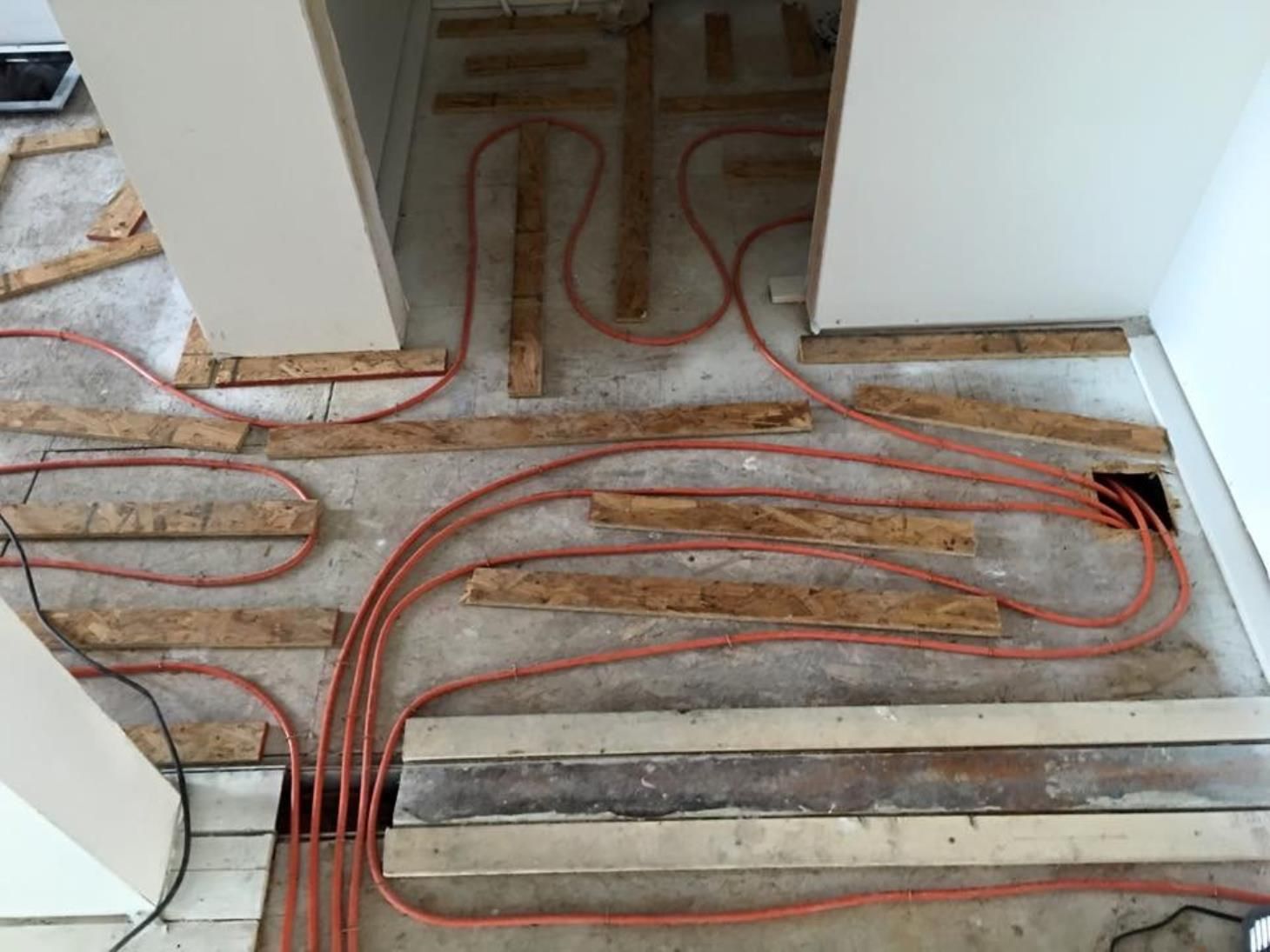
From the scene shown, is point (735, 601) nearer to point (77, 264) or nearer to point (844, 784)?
point (844, 784)

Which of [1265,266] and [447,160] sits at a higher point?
[1265,266]

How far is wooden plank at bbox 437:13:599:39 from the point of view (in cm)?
384

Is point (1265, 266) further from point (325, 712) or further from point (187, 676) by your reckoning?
point (187, 676)

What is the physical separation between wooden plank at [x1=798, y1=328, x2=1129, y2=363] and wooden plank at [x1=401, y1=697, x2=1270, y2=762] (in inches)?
39.6

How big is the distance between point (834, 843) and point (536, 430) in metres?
1.23

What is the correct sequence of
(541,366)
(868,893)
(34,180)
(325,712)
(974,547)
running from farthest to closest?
1. (34,180)
2. (541,366)
3. (974,547)
4. (325,712)
5. (868,893)

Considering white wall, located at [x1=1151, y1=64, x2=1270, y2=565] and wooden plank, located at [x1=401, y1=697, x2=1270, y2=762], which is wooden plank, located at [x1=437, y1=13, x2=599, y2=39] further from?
wooden plank, located at [x1=401, y1=697, x2=1270, y2=762]

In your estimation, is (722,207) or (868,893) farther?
(722,207)

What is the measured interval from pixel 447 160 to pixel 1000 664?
7.57ft

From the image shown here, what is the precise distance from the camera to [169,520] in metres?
2.53

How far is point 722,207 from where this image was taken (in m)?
3.22

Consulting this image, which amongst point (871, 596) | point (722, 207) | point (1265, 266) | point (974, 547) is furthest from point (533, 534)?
point (1265, 266)

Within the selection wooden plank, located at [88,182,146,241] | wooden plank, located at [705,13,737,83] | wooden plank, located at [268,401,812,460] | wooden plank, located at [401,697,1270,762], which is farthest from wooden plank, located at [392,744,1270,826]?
wooden plank, located at [705,13,737,83]

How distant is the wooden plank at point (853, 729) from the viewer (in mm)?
2127
